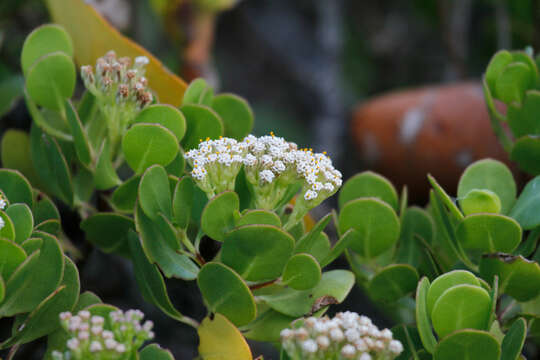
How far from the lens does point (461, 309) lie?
0.50 meters

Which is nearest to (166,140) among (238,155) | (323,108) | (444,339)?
(238,155)

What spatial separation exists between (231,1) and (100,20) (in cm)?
60

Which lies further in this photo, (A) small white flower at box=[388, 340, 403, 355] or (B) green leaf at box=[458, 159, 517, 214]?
(B) green leaf at box=[458, 159, 517, 214]

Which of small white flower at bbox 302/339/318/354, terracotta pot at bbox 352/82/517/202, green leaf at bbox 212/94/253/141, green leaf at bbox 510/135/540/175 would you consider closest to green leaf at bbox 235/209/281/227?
small white flower at bbox 302/339/318/354

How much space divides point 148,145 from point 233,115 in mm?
168

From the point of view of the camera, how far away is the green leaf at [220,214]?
51 centimetres

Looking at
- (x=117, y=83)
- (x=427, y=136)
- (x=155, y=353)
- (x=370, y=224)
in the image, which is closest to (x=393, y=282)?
(x=370, y=224)

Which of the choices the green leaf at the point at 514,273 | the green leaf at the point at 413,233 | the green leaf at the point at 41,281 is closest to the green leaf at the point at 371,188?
the green leaf at the point at 413,233

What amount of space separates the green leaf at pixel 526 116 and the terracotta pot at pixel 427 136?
0.65 m

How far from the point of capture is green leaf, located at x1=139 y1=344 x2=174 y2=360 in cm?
49

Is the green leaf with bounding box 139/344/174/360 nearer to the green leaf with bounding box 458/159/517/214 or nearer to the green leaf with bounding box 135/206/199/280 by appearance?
the green leaf with bounding box 135/206/199/280

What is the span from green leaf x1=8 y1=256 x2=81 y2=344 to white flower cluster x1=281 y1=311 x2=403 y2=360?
0.21 meters

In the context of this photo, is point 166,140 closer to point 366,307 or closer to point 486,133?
point 366,307

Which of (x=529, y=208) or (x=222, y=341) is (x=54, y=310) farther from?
(x=529, y=208)
